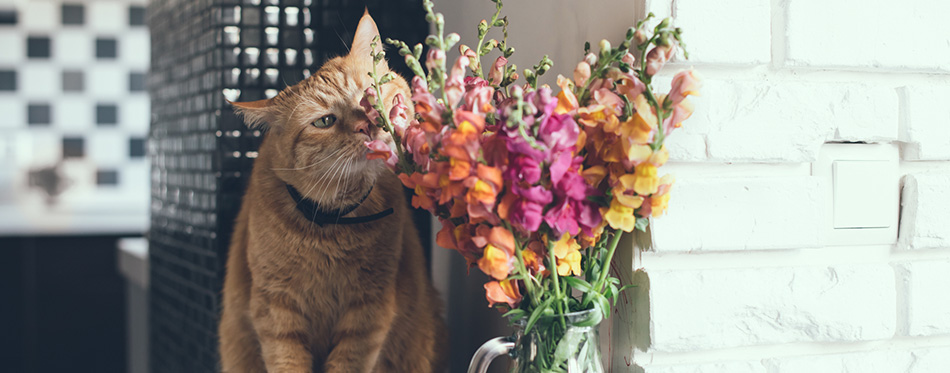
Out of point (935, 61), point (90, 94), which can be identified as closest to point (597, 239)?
point (935, 61)

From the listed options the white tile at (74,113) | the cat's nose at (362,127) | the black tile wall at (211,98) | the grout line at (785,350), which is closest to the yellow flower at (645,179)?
the grout line at (785,350)

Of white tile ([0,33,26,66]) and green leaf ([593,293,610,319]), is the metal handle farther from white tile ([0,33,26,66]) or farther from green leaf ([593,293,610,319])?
white tile ([0,33,26,66])

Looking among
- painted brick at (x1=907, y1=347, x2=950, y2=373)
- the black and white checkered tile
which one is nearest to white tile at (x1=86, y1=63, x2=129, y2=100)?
the black and white checkered tile

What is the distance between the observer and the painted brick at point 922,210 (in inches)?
26.1

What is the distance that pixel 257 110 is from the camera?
0.70m

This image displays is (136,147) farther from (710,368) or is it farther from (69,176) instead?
(710,368)

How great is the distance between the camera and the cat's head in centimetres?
67

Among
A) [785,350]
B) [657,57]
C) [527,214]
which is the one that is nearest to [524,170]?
[527,214]

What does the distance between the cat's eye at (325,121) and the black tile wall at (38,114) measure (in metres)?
2.78

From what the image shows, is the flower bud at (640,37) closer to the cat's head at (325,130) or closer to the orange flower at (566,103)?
the orange flower at (566,103)

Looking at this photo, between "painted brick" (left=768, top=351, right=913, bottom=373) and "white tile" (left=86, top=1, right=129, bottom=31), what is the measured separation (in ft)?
10.2

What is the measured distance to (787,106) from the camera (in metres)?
0.61

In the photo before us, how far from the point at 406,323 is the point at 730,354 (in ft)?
1.19

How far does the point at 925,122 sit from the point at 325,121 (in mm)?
645
